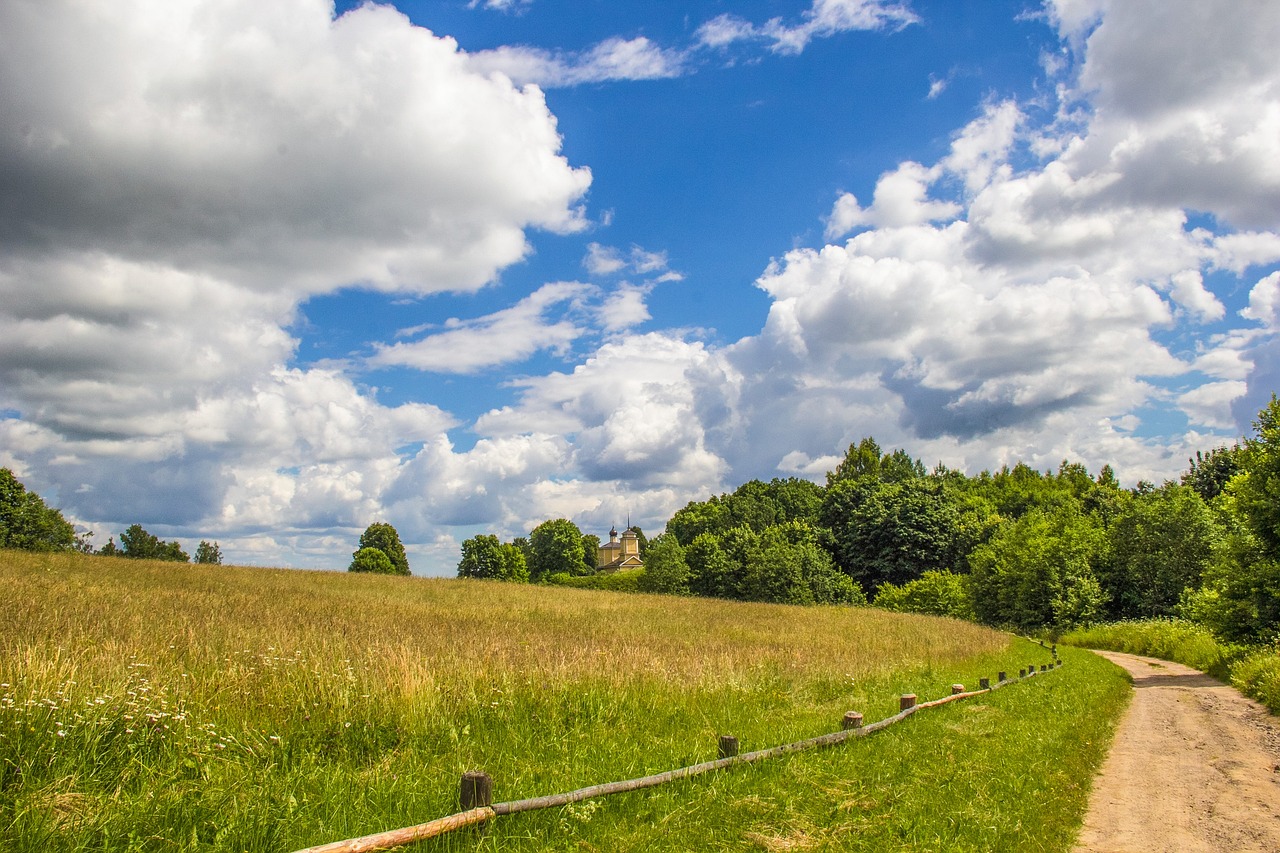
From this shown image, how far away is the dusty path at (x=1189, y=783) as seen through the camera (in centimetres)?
763

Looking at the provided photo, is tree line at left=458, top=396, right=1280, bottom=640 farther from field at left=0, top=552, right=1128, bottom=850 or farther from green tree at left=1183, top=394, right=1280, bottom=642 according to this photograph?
field at left=0, top=552, right=1128, bottom=850

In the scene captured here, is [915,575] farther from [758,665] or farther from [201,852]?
[201,852]

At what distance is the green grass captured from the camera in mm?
17406

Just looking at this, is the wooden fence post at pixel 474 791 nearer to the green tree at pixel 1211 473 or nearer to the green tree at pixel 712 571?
the green tree at pixel 712 571

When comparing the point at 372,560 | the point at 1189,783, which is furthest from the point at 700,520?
the point at 1189,783

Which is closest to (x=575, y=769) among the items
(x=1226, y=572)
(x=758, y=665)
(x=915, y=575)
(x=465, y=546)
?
(x=758, y=665)

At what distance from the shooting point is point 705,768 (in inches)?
308

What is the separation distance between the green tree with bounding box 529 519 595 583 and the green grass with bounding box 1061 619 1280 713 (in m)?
92.5

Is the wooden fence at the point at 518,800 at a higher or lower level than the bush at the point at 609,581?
higher

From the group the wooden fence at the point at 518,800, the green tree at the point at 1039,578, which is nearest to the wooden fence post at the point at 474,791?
the wooden fence at the point at 518,800

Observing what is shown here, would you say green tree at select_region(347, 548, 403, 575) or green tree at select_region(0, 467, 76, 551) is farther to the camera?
green tree at select_region(347, 548, 403, 575)

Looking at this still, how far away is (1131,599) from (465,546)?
279ft

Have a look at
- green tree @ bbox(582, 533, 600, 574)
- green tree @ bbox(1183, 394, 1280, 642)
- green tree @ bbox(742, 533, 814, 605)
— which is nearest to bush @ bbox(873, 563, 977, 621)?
green tree @ bbox(742, 533, 814, 605)

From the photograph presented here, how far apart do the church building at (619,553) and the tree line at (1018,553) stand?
5317 cm
